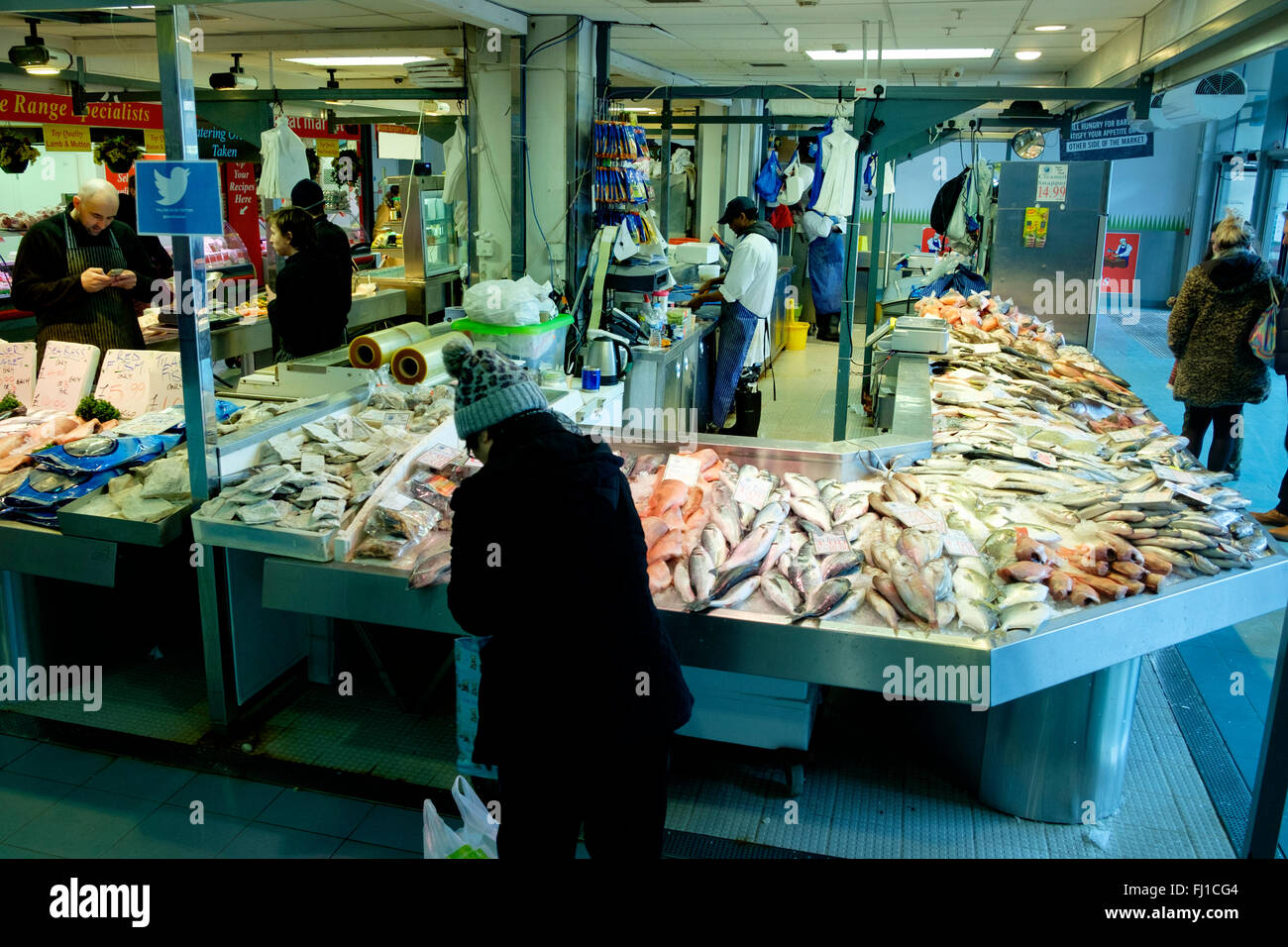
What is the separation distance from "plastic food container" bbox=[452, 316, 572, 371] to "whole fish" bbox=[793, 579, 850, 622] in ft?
8.46

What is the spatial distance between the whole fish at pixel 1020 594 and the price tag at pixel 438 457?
2184 mm

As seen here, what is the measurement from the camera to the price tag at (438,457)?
13.1ft

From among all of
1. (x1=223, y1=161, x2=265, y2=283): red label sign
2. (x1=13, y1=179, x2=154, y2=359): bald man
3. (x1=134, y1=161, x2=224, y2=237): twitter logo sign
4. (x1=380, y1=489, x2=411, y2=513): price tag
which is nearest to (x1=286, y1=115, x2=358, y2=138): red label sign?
(x1=223, y1=161, x2=265, y2=283): red label sign

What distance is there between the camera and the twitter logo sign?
324 centimetres

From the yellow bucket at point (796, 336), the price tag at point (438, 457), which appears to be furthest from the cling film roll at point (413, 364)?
the yellow bucket at point (796, 336)

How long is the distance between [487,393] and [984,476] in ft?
8.31

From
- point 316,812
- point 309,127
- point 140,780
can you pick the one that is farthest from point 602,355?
point 309,127

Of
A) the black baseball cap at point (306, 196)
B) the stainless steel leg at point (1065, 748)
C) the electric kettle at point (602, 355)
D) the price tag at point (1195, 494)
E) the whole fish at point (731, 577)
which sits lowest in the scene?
the stainless steel leg at point (1065, 748)

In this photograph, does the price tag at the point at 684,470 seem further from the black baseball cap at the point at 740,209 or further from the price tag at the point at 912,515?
the black baseball cap at the point at 740,209

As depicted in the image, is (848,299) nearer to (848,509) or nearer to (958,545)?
(848,509)

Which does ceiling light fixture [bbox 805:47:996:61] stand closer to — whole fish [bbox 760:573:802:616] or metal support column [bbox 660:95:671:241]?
metal support column [bbox 660:95:671:241]

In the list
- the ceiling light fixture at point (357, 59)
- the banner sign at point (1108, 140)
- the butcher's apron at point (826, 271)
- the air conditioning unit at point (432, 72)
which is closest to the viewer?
the banner sign at point (1108, 140)
